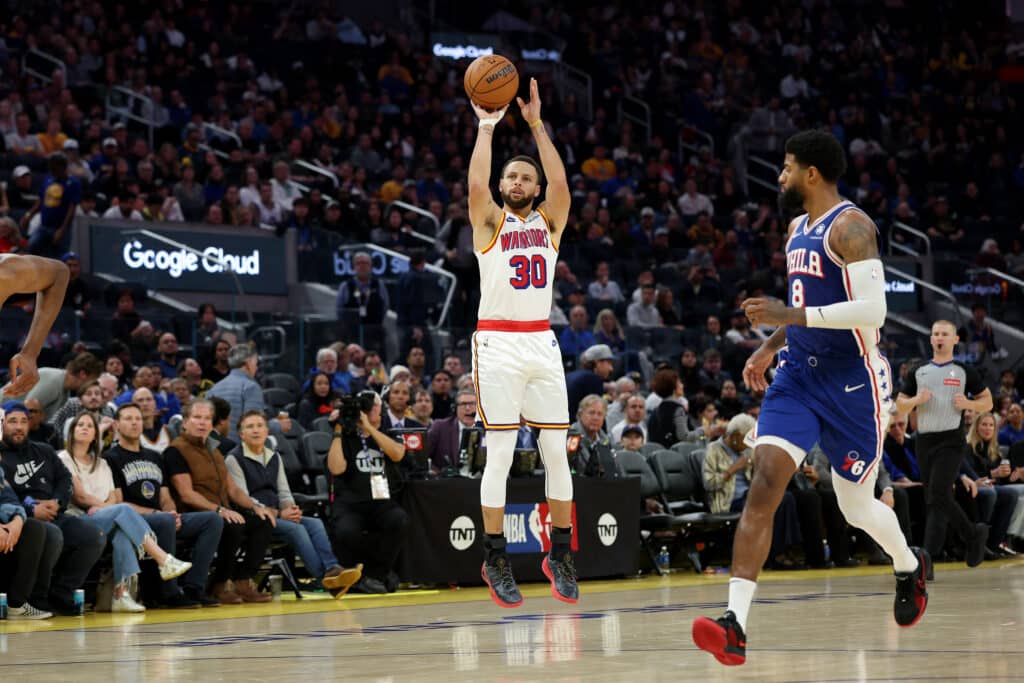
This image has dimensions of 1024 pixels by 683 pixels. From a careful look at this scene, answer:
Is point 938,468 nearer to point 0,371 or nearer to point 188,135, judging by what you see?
point 0,371

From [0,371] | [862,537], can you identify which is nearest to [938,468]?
[862,537]

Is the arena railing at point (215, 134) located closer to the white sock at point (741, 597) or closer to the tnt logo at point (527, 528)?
the tnt logo at point (527, 528)

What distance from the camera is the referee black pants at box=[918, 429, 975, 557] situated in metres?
12.9

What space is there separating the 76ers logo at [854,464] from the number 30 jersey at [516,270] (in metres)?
2.29

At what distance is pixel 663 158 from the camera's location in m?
27.7

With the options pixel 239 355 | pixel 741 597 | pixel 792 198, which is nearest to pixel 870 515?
pixel 741 597

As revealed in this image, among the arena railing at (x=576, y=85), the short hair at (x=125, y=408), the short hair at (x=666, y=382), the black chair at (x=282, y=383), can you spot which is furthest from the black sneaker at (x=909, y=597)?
the arena railing at (x=576, y=85)

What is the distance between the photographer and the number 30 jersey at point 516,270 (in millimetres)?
8750

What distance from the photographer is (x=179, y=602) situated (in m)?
12.0

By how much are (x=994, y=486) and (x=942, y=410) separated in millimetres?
4649

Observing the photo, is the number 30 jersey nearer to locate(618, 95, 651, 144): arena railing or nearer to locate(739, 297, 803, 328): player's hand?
locate(739, 297, 803, 328): player's hand

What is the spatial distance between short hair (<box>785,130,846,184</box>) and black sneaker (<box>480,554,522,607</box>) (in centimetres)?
297

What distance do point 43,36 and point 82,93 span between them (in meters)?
1.44

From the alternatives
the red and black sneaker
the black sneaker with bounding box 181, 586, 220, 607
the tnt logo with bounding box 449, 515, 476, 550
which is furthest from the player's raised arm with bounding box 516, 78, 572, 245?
the tnt logo with bounding box 449, 515, 476, 550
